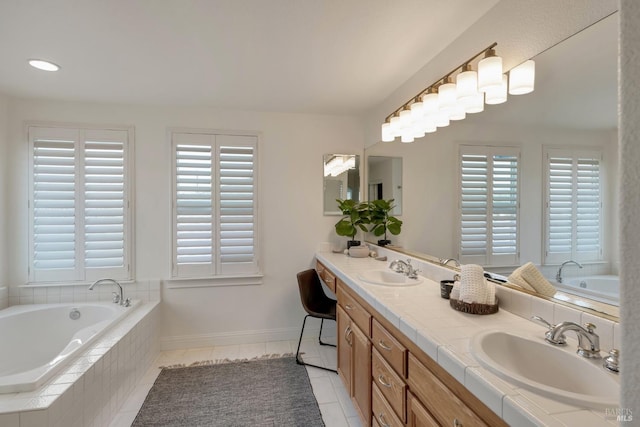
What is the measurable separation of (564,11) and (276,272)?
262cm

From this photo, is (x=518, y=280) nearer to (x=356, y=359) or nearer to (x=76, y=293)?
(x=356, y=359)

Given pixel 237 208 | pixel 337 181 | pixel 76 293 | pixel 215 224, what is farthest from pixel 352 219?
pixel 76 293

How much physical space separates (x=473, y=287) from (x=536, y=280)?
0.25m

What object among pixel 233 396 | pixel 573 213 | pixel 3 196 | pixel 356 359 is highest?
pixel 3 196

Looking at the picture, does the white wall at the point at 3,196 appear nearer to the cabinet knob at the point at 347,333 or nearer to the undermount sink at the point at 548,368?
the cabinet knob at the point at 347,333

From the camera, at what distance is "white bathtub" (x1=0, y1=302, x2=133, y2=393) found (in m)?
2.14

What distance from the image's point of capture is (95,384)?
1.67 m

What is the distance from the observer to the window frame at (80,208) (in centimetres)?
252

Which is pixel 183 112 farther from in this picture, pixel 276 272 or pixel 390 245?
pixel 390 245

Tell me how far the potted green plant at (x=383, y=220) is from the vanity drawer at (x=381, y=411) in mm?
1257

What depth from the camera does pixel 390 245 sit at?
2.58 m

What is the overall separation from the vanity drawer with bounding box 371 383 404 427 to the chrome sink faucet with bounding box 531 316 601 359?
654mm

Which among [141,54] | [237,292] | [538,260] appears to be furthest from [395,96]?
[237,292]

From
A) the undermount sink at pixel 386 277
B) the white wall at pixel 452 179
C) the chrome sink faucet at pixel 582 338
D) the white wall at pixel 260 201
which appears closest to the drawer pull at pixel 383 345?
the undermount sink at pixel 386 277
